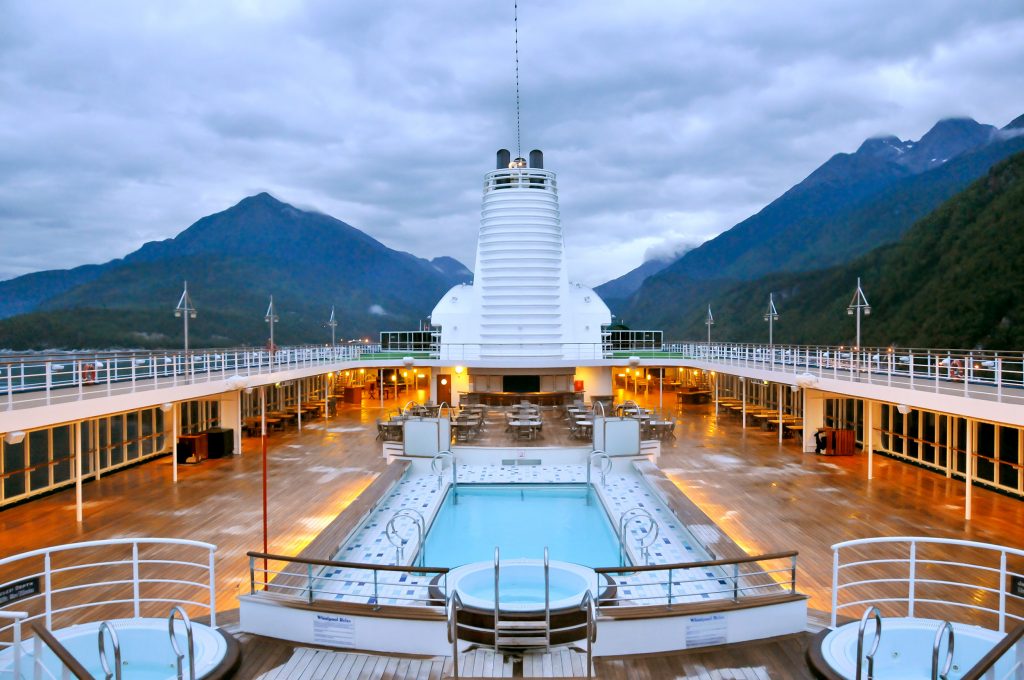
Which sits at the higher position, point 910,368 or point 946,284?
point 946,284

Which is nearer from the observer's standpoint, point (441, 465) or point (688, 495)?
point (688, 495)

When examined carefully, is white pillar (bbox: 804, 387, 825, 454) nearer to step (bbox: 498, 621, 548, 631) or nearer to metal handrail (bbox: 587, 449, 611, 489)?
metal handrail (bbox: 587, 449, 611, 489)

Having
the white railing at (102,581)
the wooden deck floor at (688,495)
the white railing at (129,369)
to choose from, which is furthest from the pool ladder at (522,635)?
the white railing at (129,369)

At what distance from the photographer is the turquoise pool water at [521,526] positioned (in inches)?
328

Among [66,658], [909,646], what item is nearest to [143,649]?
[66,658]

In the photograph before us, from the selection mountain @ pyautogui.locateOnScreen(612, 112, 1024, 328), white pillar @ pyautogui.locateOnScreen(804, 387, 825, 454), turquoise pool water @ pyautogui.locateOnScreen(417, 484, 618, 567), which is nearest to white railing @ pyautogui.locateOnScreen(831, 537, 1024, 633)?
turquoise pool water @ pyautogui.locateOnScreen(417, 484, 618, 567)

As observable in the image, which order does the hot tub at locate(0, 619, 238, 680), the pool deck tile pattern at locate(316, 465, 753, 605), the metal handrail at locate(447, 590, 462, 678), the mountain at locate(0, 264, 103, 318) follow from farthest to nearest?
the mountain at locate(0, 264, 103, 318) < the pool deck tile pattern at locate(316, 465, 753, 605) < the hot tub at locate(0, 619, 238, 680) < the metal handrail at locate(447, 590, 462, 678)

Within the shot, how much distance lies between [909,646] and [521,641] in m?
2.77

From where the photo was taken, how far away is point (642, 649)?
4.65m

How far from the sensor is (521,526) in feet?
31.1

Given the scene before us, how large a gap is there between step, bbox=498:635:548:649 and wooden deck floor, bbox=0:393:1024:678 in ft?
1.54

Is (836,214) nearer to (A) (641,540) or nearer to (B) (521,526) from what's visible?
(B) (521,526)

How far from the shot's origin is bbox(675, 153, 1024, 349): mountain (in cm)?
4100

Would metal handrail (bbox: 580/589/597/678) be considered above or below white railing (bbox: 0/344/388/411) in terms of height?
below
